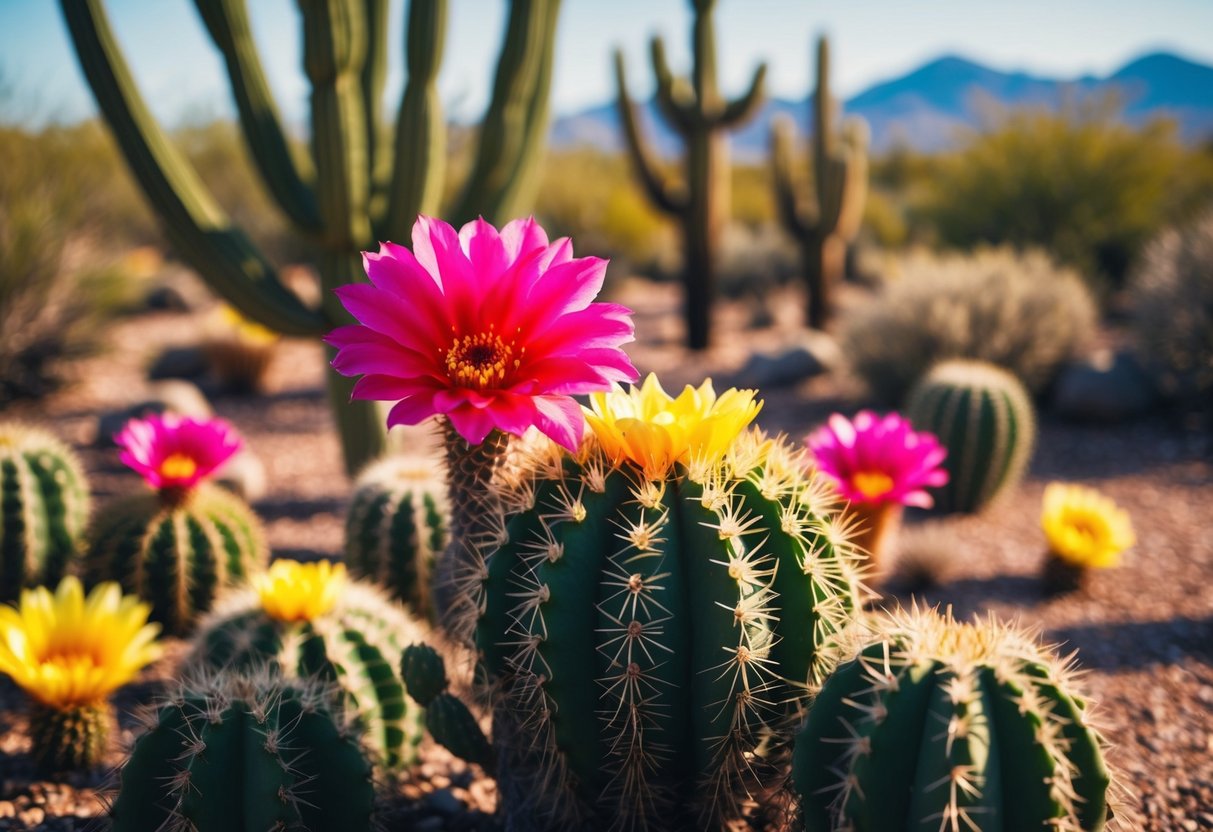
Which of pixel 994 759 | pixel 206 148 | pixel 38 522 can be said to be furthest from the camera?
pixel 206 148

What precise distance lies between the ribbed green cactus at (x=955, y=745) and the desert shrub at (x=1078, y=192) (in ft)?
34.6

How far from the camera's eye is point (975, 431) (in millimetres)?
4645

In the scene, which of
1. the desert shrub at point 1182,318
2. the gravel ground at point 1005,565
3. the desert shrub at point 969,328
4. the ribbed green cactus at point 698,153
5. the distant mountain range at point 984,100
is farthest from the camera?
the distant mountain range at point 984,100

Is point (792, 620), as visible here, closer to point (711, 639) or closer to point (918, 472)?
point (711, 639)

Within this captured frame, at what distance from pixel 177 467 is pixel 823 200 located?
8130 millimetres

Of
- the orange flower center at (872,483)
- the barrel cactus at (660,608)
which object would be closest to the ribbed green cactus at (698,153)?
the orange flower center at (872,483)

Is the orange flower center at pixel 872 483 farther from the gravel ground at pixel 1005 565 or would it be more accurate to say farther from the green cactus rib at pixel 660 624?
the green cactus rib at pixel 660 624

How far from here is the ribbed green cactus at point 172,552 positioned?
2965 mm

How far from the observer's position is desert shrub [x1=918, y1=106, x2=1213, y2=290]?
10930mm

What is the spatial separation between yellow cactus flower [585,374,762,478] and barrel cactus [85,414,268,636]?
5.80 feet

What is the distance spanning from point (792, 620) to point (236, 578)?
2.27m

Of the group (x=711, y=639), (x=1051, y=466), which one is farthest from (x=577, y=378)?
(x=1051, y=466)

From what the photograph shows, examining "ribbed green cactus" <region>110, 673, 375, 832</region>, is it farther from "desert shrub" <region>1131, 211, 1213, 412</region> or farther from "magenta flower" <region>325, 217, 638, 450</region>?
"desert shrub" <region>1131, 211, 1213, 412</region>

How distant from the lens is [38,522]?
3.06 meters
